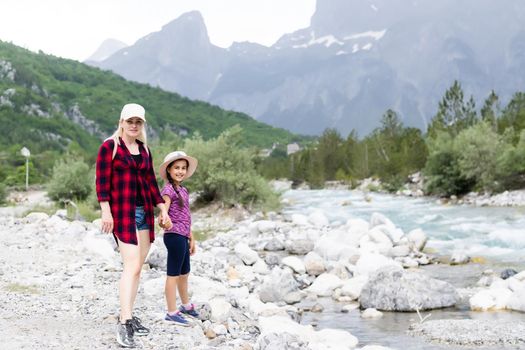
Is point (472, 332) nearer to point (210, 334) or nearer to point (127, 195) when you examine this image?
point (210, 334)

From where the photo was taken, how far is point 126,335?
4.66 meters

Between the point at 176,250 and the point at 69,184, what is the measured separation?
1966cm

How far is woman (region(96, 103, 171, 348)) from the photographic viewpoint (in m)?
4.61

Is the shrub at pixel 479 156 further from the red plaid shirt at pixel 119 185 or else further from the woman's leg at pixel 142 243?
the red plaid shirt at pixel 119 185

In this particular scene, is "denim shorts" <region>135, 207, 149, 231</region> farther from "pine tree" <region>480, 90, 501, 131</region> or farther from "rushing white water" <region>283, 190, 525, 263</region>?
"pine tree" <region>480, 90, 501, 131</region>

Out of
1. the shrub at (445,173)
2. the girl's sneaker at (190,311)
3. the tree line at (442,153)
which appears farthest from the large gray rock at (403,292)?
the shrub at (445,173)

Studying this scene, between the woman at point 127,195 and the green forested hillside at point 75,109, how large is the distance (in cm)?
5858

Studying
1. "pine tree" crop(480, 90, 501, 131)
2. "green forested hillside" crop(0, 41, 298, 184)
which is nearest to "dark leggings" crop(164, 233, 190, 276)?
"pine tree" crop(480, 90, 501, 131)

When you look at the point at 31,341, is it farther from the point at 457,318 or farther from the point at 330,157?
the point at 330,157

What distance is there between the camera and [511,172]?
33.0 m

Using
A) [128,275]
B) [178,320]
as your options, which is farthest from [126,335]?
[178,320]

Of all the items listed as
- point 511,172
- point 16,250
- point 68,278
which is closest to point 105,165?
point 68,278

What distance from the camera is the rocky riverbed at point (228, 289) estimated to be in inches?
208

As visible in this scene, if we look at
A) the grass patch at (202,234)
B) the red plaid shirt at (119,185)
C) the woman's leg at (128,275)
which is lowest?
the grass patch at (202,234)
